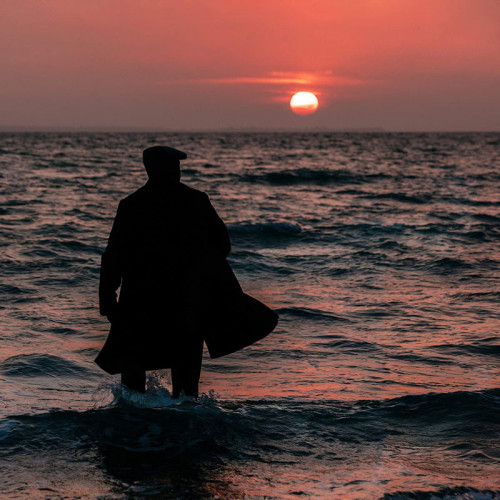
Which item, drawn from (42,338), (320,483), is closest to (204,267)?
(320,483)

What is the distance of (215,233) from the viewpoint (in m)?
4.23

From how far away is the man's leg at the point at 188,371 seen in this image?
4.32 meters

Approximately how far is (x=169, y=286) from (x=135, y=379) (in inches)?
26.0

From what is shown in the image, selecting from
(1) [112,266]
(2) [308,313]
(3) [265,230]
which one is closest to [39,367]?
(1) [112,266]

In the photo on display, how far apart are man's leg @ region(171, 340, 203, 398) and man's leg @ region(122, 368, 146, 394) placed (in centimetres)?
19

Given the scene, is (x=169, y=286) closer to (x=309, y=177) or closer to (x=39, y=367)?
(x=39, y=367)

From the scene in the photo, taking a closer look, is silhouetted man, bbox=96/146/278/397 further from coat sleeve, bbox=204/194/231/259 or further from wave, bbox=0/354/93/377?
wave, bbox=0/354/93/377

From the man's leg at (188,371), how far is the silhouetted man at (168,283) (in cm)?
1

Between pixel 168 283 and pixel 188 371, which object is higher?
pixel 168 283

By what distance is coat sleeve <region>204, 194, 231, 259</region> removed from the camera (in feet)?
13.8

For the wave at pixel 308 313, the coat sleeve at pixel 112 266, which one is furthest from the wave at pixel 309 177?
the coat sleeve at pixel 112 266

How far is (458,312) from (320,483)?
497cm

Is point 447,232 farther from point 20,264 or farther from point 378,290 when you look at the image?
point 20,264

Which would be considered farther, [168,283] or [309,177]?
[309,177]
